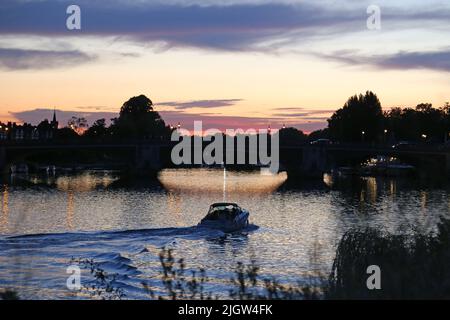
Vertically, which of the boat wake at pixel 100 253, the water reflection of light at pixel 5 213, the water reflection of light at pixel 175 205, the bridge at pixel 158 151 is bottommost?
the water reflection of light at pixel 175 205

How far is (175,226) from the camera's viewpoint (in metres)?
69.5

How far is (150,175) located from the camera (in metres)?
162

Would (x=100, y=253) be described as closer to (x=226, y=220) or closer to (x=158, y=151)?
(x=226, y=220)

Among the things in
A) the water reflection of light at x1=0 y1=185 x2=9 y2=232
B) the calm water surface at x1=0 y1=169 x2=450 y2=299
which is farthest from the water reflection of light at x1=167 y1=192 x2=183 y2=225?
the water reflection of light at x1=0 y1=185 x2=9 y2=232

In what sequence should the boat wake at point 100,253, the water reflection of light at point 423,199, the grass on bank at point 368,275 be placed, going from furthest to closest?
the water reflection of light at point 423,199 < the boat wake at point 100,253 < the grass on bank at point 368,275

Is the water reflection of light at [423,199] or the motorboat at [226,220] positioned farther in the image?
the water reflection of light at [423,199]

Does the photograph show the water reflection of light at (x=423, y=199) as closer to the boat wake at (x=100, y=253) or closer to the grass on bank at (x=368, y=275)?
the boat wake at (x=100, y=253)

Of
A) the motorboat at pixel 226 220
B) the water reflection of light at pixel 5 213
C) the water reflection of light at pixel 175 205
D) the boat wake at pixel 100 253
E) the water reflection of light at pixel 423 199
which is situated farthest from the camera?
the water reflection of light at pixel 423 199

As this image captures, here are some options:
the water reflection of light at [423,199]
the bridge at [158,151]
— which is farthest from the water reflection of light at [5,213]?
the water reflection of light at [423,199]

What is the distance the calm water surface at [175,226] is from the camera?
126ft

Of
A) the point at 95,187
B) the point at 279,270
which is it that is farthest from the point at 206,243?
the point at 95,187

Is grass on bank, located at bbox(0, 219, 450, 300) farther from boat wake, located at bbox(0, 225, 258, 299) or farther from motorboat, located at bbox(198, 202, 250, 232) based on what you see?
motorboat, located at bbox(198, 202, 250, 232)

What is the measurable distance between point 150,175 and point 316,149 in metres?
38.2
